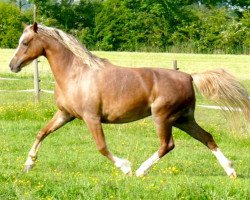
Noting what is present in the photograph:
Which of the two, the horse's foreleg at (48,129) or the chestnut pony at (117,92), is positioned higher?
the chestnut pony at (117,92)

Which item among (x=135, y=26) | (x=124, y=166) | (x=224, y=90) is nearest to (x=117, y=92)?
(x=124, y=166)

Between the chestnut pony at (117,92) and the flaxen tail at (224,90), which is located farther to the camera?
the flaxen tail at (224,90)

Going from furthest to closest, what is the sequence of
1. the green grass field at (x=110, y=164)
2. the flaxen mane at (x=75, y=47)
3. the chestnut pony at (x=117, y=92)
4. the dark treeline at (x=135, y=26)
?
the dark treeline at (x=135, y=26), the flaxen mane at (x=75, y=47), the chestnut pony at (x=117, y=92), the green grass field at (x=110, y=164)

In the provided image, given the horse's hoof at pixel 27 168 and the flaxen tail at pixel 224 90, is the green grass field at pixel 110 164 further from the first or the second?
the flaxen tail at pixel 224 90

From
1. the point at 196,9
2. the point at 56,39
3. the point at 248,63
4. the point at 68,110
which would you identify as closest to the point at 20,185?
the point at 68,110

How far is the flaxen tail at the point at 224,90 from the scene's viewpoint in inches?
Answer: 443

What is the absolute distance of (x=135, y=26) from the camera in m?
63.5

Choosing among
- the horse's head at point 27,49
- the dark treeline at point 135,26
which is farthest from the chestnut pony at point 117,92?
the dark treeline at point 135,26

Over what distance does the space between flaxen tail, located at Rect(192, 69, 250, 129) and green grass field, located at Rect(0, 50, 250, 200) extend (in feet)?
1.45

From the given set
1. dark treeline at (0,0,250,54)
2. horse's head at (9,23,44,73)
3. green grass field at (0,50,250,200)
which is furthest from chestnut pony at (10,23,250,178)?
dark treeline at (0,0,250,54)

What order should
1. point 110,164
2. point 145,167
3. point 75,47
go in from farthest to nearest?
1. point 110,164
2. point 75,47
3. point 145,167

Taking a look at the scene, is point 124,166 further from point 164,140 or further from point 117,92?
point 117,92

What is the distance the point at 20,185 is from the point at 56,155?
13.5 feet

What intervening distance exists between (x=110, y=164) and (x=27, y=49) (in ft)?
6.82
